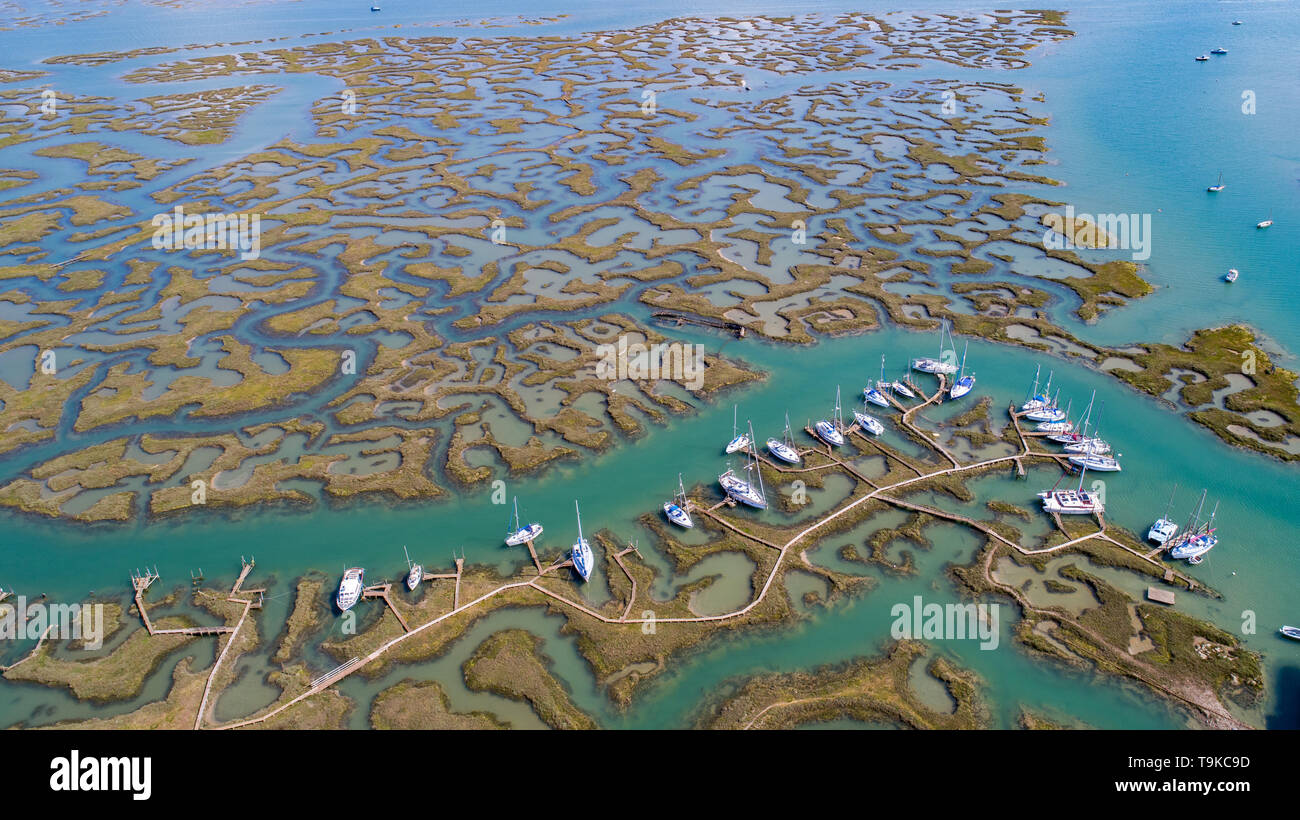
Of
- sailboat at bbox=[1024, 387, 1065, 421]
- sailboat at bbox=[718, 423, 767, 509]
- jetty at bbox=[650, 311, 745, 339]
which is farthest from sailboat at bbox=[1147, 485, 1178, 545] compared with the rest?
jetty at bbox=[650, 311, 745, 339]

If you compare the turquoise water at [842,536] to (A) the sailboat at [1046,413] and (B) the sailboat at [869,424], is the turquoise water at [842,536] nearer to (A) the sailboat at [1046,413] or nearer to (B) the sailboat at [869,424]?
(A) the sailboat at [1046,413]

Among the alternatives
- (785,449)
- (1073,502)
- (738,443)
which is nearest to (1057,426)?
(1073,502)

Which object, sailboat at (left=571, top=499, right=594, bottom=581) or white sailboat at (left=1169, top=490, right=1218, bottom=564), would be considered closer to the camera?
white sailboat at (left=1169, top=490, right=1218, bottom=564)

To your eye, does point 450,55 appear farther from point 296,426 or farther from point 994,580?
point 994,580

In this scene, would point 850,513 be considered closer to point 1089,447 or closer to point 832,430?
point 832,430

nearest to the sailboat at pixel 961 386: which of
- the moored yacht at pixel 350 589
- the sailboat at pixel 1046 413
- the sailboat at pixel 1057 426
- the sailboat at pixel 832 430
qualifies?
the sailboat at pixel 1046 413

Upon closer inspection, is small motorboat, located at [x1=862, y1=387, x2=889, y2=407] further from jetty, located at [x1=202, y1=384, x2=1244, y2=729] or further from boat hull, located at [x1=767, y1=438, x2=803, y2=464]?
boat hull, located at [x1=767, y1=438, x2=803, y2=464]
